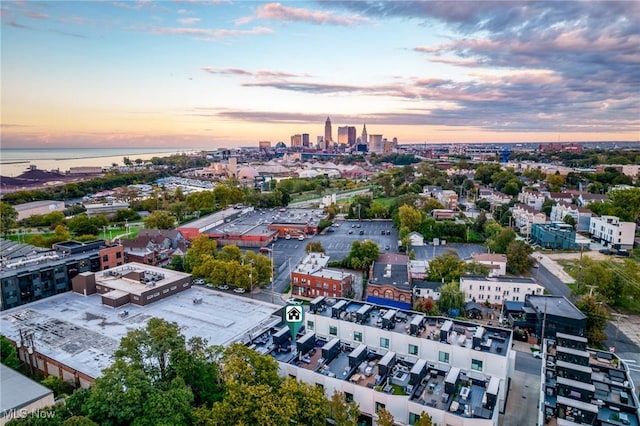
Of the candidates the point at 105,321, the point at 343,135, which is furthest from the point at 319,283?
the point at 343,135

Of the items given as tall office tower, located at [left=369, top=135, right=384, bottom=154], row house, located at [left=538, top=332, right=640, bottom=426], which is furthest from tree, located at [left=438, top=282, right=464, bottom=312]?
tall office tower, located at [left=369, top=135, right=384, bottom=154]

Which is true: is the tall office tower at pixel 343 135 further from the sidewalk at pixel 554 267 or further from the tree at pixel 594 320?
the tree at pixel 594 320

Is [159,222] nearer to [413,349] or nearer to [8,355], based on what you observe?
[8,355]

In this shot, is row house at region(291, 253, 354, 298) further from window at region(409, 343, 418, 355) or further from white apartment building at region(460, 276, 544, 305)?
window at region(409, 343, 418, 355)

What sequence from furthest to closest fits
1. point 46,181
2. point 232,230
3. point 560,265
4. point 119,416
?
point 46,181 → point 232,230 → point 560,265 → point 119,416

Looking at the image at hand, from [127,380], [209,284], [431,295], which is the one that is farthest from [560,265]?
[127,380]

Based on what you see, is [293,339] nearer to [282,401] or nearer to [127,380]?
[282,401]

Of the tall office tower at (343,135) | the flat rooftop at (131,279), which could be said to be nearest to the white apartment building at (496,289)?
the flat rooftop at (131,279)
